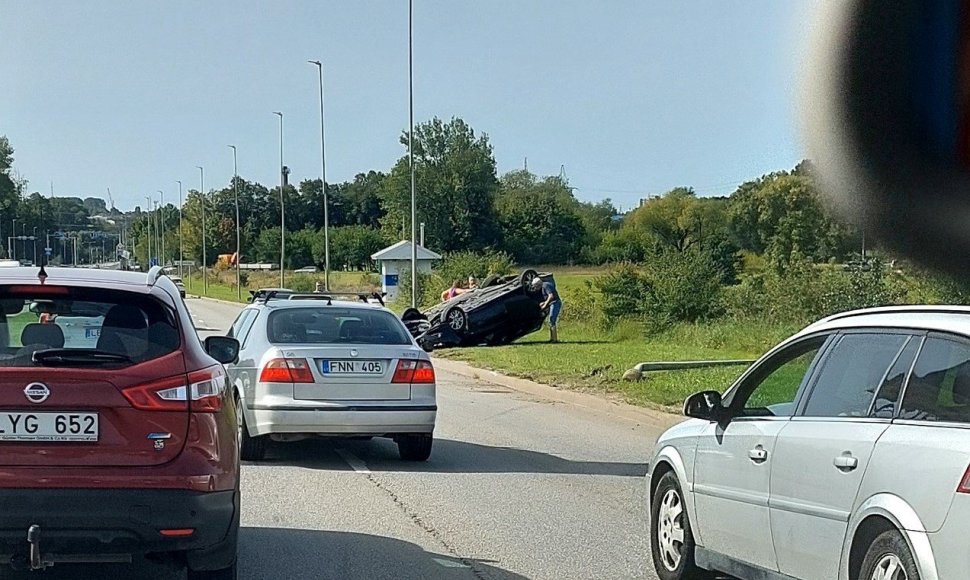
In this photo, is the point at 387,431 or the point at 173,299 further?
the point at 387,431

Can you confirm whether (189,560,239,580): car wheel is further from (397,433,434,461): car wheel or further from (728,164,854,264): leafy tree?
(728,164,854,264): leafy tree

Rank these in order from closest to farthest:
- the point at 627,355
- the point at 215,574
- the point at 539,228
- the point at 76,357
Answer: the point at 76,357 < the point at 215,574 < the point at 627,355 < the point at 539,228

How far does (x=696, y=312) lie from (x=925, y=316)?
28499mm

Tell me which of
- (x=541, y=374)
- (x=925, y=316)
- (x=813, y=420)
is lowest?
(x=541, y=374)

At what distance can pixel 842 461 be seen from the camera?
5.13m

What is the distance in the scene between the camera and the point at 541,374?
21172 mm

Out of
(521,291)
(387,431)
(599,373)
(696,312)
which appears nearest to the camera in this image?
(387,431)

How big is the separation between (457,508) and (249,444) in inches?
110

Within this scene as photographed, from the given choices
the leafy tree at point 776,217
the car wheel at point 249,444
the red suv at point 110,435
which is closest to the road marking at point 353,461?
the car wheel at point 249,444

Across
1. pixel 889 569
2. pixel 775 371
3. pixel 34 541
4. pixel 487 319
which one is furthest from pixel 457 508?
pixel 487 319

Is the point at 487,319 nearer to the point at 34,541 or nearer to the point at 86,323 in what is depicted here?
the point at 86,323

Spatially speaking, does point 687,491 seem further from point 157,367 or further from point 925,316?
point 157,367

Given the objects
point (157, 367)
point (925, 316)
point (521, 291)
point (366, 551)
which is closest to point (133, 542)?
point (157, 367)

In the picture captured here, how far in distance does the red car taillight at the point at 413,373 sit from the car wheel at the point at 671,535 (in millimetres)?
4286
